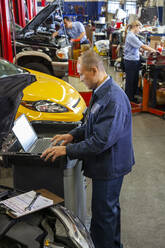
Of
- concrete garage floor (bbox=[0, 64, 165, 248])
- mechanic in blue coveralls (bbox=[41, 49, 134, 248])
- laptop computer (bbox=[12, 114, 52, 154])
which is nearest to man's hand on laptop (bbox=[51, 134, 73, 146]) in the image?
mechanic in blue coveralls (bbox=[41, 49, 134, 248])

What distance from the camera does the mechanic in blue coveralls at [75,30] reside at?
798 cm

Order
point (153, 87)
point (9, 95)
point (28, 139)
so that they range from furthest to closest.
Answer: point (153, 87), point (28, 139), point (9, 95)

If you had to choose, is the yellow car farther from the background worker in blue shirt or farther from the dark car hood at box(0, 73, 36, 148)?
the background worker in blue shirt

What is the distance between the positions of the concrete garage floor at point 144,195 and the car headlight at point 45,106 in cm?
92

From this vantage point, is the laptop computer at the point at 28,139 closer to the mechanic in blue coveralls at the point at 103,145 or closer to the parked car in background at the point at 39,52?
the mechanic in blue coveralls at the point at 103,145

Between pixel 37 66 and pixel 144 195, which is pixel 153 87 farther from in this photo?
pixel 144 195

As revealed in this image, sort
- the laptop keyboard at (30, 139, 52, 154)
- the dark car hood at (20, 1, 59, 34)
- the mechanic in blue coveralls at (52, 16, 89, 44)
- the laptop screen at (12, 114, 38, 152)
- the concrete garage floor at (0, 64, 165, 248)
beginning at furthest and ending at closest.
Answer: the mechanic in blue coveralls at (52, 16, 89, 44)
the dark car hood at (20, 1, 59, 34)
the concrete garage floor at (0, 64, 165, 248)
the laptop keyboard at (30, 139, 52, 154)
the laptop screen at (12, 114, 38, 152)

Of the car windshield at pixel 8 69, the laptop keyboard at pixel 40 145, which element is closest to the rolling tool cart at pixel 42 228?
the laptop keyboard at pixel 40 145

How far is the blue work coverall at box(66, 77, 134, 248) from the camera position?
182 centimetres

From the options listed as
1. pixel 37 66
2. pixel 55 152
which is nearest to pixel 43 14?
pixel 37 66

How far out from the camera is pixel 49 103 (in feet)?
13.2

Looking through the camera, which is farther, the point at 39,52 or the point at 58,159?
the point at 39,52

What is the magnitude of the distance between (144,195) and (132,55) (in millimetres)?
3705

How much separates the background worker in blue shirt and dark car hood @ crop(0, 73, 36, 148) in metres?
4.69
